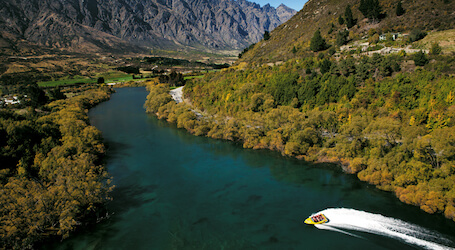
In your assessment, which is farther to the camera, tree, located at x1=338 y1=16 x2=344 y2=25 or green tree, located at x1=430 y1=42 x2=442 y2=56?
tree, located at x1=338 y1=16 x2=344 y2=25

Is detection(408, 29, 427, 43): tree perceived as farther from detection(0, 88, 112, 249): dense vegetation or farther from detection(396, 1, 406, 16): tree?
detection(0, 88, 112, 249): dense vegetation

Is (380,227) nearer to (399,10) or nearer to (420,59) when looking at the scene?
(420,59)

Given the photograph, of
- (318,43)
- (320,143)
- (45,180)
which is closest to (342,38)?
(318,43)

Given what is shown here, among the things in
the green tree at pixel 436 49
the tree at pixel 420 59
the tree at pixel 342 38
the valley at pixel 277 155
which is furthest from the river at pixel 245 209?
the tree at pixel 342 38

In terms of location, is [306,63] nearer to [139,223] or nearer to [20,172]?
[139,223]

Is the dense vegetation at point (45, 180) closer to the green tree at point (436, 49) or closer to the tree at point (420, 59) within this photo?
the tree at point (420, 59)

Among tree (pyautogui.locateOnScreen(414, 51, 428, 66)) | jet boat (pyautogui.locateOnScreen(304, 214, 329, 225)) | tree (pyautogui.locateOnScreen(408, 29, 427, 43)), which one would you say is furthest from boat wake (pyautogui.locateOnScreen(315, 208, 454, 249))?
tree (pyautogui.locateOnScreen(408, 29, 427, 43))
